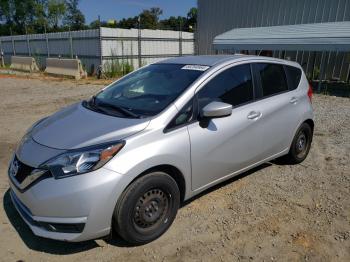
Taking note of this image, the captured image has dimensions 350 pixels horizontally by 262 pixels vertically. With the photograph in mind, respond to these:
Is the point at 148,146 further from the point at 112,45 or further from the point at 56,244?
the point at 112,45

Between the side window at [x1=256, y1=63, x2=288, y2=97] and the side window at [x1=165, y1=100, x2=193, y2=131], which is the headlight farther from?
the side window at [x1=256, y1=63, x2=288, y2=97]

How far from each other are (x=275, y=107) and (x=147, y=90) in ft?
5.52

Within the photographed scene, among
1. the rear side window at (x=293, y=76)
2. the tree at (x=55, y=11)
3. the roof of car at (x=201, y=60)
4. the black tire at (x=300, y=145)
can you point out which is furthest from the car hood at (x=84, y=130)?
the tree at (x=55, y=11)

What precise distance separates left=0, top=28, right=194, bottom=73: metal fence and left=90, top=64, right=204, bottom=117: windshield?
581 inches

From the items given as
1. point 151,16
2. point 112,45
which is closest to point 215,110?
point 112,45

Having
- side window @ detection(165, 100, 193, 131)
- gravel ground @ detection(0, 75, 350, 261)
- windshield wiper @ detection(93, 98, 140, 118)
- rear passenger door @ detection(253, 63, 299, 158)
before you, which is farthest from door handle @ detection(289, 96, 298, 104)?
windshield wiper @ detection(93, 98, 140, 118)

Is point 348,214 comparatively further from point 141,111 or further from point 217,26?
point 217,26

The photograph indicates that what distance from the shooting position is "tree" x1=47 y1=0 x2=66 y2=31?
6256 centimetres

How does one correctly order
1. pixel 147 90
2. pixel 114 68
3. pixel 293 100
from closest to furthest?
pixel 147 90, pixel 293 100, pixel 114 68

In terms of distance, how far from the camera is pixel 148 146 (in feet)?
9.82

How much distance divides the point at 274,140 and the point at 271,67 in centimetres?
99

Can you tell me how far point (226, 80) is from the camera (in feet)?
12.6

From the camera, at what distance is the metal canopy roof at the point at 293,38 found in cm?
1308

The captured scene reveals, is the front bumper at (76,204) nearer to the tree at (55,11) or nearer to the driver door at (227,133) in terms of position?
the driver door at (227,133)
